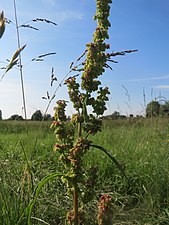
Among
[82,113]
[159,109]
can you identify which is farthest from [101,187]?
[159,109]

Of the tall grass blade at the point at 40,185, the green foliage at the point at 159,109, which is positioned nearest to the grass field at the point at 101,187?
the tall grass blade at the point at 40,185

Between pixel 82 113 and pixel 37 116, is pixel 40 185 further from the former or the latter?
pixel 37 116

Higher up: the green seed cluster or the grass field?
the green seed cluster

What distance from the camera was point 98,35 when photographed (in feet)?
4.40

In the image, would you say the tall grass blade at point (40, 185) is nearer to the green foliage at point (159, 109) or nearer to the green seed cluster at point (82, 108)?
the green seed cluster at point (82, 108)

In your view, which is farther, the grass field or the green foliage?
the green foliage

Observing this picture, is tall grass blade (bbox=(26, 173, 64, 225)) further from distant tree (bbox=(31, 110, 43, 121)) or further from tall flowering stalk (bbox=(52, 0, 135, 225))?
distant tree (bbox=(31, 110, 43, 121))

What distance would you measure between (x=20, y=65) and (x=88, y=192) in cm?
100

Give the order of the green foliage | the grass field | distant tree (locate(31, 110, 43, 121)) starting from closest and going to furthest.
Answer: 1. the grass field
2. distant tree (locate(31, 110, 43, 121))
3. the green foliage

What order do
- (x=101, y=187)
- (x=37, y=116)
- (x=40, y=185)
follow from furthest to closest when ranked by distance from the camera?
1. (x=37, y=116)
2. (x=101, y=187)
3. (x=40, y=185)

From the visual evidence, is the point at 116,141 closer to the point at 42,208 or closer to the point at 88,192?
the point at 42,208

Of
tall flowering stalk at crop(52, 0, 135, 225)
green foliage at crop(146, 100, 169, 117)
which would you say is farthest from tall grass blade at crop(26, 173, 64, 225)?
green foliage at crop(146, 100, 169, 117)

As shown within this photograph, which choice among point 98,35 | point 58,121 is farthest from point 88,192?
point 98,35

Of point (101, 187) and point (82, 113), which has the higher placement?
point (82, 113)
